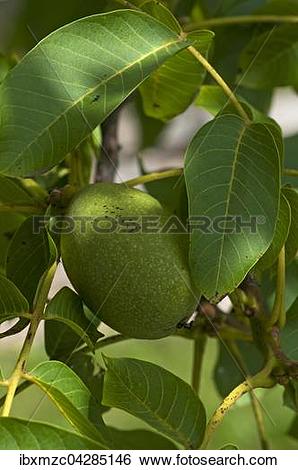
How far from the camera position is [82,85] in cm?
83

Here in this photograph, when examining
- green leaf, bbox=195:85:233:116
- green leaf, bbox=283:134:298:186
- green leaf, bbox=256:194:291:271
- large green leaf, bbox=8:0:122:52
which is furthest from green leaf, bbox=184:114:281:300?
large green leaf, bbox=8:0:122:52

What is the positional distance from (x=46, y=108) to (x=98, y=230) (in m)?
0.15

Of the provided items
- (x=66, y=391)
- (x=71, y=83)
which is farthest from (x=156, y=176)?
(x=66, y=391)

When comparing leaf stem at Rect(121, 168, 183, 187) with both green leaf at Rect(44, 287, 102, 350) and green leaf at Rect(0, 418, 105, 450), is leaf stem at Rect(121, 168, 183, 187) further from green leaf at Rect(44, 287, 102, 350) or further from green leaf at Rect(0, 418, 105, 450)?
green leaf at Rect(0, 418, 105, 450)

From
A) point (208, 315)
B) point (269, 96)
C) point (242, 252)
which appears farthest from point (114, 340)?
point (269, 96)

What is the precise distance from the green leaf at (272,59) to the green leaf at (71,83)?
377 millimetres

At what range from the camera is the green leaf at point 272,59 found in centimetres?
120

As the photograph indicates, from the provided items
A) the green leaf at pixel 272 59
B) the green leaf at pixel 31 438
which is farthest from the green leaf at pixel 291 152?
the green leaf at pixel 31 438

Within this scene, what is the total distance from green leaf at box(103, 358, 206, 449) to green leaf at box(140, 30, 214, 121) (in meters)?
0.34

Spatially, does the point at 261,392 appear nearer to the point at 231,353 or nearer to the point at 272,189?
the point at 231,353

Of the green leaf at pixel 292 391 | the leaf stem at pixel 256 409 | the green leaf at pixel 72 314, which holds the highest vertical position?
the green leaf at pixel 72 314

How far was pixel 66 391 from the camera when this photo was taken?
2.59ft

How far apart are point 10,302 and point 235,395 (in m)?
0.24

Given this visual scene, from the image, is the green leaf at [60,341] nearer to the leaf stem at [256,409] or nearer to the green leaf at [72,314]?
the green leaf at [72,314]
